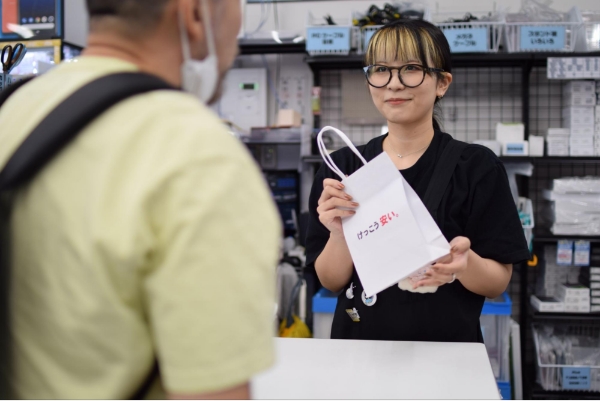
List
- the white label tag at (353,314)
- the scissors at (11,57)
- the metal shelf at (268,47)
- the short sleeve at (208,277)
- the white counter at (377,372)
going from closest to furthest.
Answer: the short sleeve at (208,277), the white counter at (377,372), the white label tag at (353,314), the scissors at (11,57), the metal shelf at (268,47)

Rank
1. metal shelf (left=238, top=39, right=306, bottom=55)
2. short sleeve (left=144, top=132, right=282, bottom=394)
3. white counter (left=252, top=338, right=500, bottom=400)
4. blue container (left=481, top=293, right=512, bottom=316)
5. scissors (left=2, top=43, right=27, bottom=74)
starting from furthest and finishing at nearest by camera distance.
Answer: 1. metal shelf (left=238, top=39, right=306, bottom=55)
2. blue container (left=481, top=293, right=512, bottom=316)
3. scissors (left=2, top=43, right=27, bottom=74)
4. white counter (left=252, top=338, right=500, bottom=400)
5. short sleeve (left=144, top=132, right=282, bottom=394)

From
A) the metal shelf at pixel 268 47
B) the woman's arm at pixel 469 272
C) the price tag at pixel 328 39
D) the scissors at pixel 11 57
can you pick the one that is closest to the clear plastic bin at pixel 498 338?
the price tag at pixel 328 39

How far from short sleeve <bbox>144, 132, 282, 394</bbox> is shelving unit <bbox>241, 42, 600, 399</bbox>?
9.36 ft

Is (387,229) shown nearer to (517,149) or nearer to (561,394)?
(517,149)

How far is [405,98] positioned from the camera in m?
1.42

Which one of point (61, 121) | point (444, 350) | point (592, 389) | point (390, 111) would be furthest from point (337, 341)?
point (592, 389)

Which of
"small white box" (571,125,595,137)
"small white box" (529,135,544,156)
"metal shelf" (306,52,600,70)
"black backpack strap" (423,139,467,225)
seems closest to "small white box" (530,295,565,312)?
"small white box" (529,135,544,156)

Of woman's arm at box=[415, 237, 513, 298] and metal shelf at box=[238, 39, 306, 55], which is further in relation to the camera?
metal shelf at box=[238, 39, 306, 55]

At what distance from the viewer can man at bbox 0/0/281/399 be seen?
45cm

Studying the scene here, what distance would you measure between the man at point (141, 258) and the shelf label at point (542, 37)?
120 inches

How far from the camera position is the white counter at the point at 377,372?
103cm

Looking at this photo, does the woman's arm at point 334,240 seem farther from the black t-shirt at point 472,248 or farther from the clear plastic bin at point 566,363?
the clear plastic bin at point 566,363

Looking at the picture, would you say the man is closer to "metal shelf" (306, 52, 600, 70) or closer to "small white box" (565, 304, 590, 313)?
"metal shelf" (306, 52, 600, 70)

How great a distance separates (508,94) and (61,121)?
3539mm
